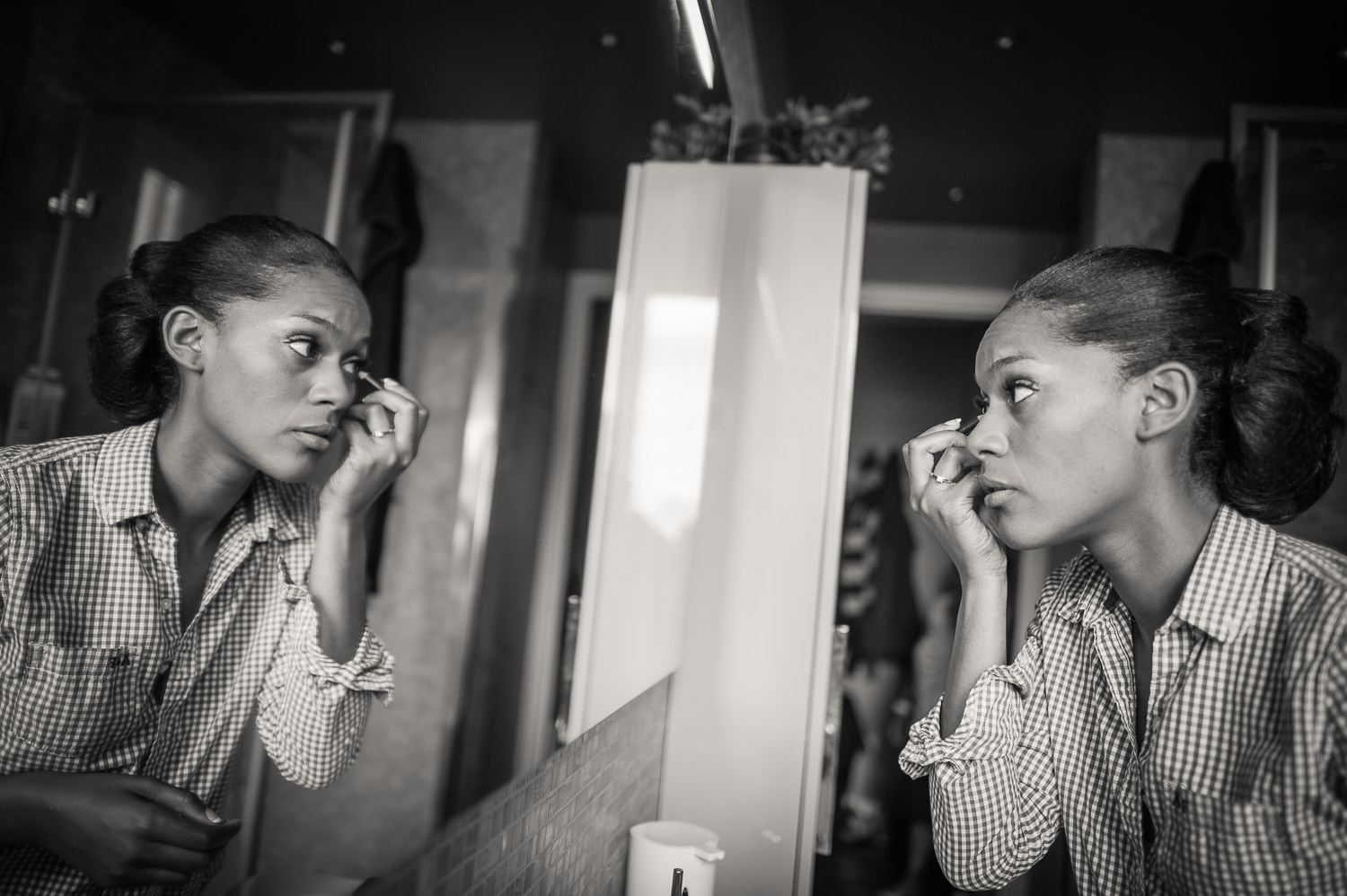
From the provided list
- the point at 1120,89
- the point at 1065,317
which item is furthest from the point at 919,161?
A: the point at 1065,317

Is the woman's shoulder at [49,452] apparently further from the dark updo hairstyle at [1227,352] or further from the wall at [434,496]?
the dark updo hairstyle at [1227,352]

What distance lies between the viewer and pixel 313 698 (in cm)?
60

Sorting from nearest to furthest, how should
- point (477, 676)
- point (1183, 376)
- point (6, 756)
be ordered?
point (6, 756), point (477, 676), point (1183, 376)

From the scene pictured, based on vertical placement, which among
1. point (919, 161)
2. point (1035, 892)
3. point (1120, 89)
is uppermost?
point (1120, 89)

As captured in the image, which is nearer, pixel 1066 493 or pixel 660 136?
pixel 1066 493

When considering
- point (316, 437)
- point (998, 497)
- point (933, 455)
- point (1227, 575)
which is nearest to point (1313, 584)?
point (1227, 575)

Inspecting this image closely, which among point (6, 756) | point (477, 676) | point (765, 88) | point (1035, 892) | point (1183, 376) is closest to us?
point (6, 756)

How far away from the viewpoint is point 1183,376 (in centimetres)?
84

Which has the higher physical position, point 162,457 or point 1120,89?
point 1120,89

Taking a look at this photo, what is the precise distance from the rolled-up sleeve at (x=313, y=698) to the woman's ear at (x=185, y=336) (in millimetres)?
233

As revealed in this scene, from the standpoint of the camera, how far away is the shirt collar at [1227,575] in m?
0.82

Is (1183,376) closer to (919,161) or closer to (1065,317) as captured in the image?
(1065,317)

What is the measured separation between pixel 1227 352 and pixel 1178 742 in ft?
1.31

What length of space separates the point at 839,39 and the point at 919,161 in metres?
0.34
